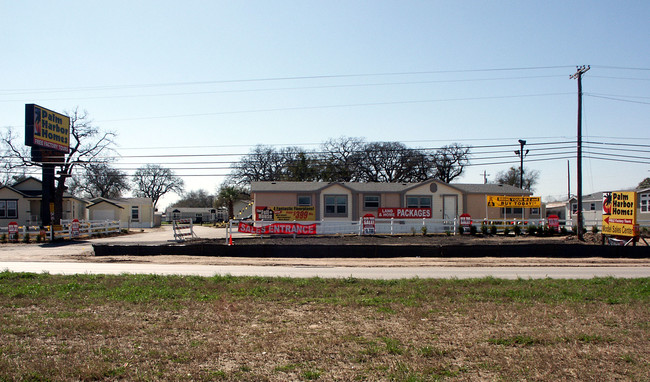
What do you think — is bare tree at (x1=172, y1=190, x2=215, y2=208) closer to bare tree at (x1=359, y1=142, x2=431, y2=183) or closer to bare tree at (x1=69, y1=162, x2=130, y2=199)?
bare tree at (x1=69, y1=162, x2=130, y2=199)

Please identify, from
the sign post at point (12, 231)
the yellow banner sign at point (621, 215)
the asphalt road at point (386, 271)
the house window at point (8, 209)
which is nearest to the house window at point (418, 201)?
the yellow banner sign at point (621, 215)

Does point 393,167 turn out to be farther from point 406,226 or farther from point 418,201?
point 406,226

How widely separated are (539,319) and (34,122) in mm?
39420

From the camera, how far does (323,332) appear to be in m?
7.44

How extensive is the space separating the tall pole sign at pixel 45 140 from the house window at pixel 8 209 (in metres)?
11.3

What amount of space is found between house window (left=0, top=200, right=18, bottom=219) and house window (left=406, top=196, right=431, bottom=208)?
128 ft

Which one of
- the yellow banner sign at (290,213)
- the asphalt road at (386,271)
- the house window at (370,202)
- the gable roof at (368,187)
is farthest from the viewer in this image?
the house window at (370,202)

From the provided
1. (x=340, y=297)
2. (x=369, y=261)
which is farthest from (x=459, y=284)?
(x=369, y=261)

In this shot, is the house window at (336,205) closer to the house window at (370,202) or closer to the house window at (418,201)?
the house window at (370,202)

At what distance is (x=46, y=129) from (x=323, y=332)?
38.7m

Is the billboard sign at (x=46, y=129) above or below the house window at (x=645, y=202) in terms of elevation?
above

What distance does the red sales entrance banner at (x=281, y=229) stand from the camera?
30356 millimetres

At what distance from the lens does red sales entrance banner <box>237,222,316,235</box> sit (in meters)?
30.4

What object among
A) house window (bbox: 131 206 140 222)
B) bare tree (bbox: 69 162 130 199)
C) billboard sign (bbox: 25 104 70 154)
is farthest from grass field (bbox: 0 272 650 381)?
bare tree (bbox: 69 162 130 199)
